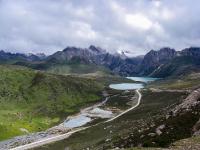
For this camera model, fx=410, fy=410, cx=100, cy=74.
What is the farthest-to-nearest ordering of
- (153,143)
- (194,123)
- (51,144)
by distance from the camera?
1. (51,144)
2. (194,123)
3. (153,143)

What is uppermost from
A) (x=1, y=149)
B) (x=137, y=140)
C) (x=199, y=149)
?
(x=199, y=149)

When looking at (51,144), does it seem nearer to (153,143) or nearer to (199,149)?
(153,143)

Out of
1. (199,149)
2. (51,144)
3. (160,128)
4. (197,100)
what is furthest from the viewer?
(51,144)

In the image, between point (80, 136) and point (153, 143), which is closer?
point (153, 143)

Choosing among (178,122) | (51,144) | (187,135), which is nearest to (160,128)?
(178,122)

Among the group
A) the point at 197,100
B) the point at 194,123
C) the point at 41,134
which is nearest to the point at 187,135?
the point at 194,123

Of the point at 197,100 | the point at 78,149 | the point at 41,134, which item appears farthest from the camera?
the point at 41,134

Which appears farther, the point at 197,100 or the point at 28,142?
the point at 28,142

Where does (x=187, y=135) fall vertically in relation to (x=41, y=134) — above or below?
above

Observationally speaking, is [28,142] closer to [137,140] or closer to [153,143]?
[137,140]
